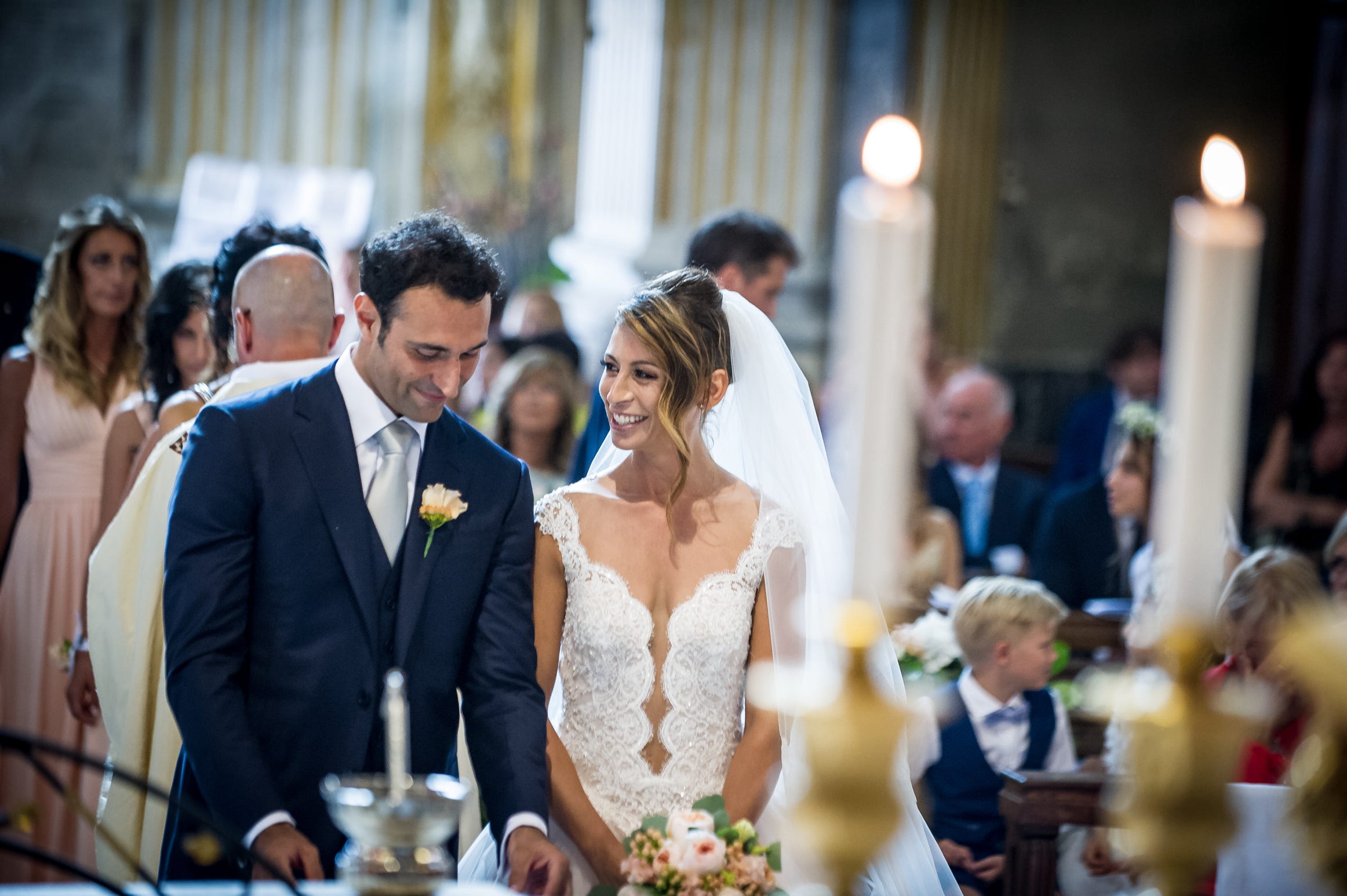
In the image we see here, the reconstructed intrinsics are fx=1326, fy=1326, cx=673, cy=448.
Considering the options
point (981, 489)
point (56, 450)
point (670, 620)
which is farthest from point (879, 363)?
point (981, 489)

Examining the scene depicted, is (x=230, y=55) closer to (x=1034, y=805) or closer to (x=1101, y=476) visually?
(x=1101, y=476)

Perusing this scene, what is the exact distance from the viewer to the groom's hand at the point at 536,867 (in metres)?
2.35

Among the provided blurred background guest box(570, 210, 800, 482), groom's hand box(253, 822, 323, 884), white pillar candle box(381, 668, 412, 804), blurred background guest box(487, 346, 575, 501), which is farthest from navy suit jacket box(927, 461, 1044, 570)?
white pillar candle box(381, 668, 412, 804)

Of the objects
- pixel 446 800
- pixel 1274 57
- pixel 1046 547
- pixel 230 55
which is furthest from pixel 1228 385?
pixel 1274 57

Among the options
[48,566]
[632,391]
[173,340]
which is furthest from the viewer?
Result: [48,566]

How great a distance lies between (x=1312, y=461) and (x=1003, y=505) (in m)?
1.44

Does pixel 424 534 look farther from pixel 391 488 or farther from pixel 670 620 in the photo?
pixel 670 620

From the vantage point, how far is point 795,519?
3221 millimetres

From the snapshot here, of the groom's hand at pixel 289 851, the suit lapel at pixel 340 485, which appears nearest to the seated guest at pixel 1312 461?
the suit lapel at pixel 340 485

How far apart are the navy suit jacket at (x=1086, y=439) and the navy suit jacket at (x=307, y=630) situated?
5929 millimetres

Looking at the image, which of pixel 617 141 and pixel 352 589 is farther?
pixel 617 141

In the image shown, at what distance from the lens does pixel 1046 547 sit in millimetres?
5695

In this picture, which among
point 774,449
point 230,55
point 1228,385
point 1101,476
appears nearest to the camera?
point 1228,385

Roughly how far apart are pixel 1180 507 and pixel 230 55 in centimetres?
1018
